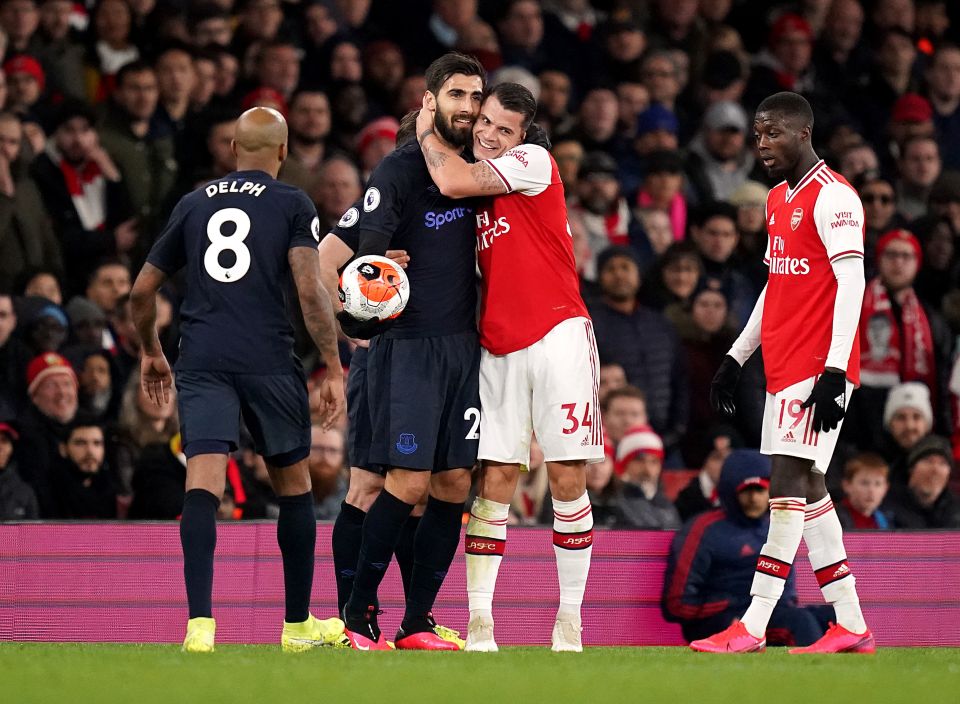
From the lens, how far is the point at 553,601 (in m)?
9.66

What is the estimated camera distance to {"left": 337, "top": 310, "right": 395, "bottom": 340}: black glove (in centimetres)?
739

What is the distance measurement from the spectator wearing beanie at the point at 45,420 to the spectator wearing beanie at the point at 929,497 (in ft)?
18.0

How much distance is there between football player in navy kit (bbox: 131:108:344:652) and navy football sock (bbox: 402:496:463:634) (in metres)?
0.66

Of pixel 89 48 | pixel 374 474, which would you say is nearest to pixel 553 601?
pixel 374 474

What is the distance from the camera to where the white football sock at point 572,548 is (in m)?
7.73

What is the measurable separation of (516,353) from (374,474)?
3.07 ft

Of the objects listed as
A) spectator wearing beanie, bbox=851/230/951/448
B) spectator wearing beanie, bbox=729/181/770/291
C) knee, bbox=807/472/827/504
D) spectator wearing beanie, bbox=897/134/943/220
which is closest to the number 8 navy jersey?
knee, bbox=807/472/827/504

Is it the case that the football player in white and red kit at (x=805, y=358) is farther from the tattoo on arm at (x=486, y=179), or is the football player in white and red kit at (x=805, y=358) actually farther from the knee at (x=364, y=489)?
the knee at (x=364, y=489)

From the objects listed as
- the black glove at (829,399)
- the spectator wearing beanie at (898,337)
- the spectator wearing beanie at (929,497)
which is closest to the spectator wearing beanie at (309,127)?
the spectator wearing beanie at (898,337)

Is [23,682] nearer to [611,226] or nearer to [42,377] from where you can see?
[42,377]

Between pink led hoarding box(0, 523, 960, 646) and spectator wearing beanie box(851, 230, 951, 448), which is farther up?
spectator wearing beanie box(851, 230, 951, 448)

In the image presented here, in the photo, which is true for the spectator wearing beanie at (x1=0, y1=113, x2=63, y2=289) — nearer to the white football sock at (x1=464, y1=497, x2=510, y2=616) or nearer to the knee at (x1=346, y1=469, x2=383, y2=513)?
the knee at (x1=346, y1=469, x2=383, y2=513)

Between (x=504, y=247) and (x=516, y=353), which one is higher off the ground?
(x=504, y=247)

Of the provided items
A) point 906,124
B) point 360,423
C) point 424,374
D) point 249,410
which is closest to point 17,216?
point 360,423
